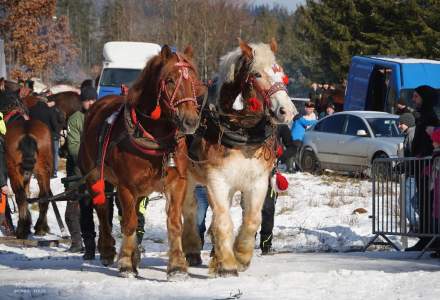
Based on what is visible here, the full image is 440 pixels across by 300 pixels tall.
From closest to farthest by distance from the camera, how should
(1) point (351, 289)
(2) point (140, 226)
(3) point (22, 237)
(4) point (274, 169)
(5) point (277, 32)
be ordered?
(1) point (351, 289)
(4) point (274, 169)
(2) point (140, 226)
(3) point (22, 237)
(5) point (277, 32)

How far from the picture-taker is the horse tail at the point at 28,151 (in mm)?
16234

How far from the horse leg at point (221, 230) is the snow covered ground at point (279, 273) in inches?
7.3

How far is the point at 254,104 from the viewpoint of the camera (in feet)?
33.2

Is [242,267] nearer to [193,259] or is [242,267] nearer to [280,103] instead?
[193,259]

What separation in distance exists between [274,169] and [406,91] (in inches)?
688

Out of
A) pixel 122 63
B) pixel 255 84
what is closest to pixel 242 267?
pixel 255 84

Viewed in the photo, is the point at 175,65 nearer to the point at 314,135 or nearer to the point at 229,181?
the point at 229,181

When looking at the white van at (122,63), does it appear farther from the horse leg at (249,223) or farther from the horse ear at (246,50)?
the horse ear at (246,50)

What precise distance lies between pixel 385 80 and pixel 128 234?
21346 millimetres

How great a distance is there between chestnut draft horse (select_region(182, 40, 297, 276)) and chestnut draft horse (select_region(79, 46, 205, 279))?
1.23 feet

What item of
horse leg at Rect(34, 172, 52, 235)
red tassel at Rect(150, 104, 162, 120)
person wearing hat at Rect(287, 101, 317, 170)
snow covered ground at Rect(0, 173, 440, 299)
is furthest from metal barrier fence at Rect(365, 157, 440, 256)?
person wearing hat at Rect(287, 101, 317, 170)

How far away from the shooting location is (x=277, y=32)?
10469 cm

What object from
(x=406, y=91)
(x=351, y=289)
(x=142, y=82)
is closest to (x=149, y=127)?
(x=142, y=82)

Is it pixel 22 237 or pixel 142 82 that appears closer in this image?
pixel 142 82
